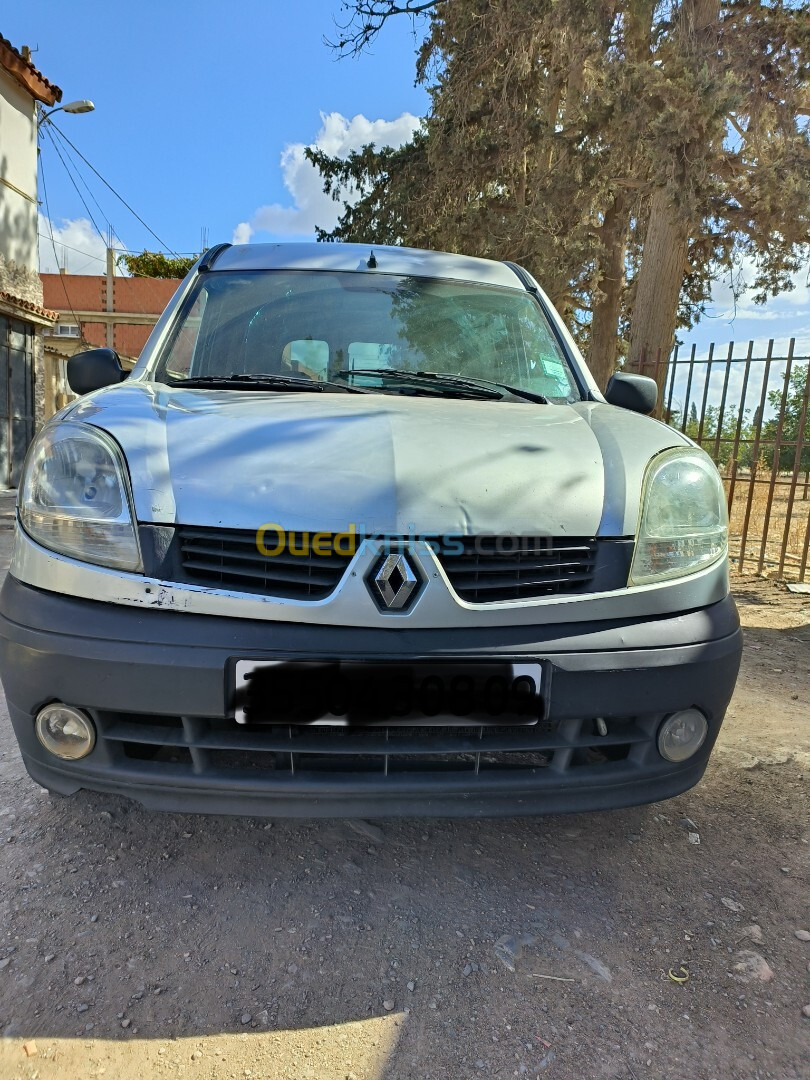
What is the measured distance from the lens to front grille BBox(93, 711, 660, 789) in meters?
1.58

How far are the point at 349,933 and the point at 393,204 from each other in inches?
455

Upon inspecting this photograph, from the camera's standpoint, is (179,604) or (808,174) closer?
(179,604)

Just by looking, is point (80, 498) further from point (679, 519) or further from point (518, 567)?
point (679, 519)

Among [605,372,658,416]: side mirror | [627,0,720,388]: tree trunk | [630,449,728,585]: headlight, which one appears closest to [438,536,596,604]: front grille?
[630,449,728,585]: headlight

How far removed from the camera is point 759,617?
16.8 feet

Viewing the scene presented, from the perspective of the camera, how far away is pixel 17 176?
12062mm

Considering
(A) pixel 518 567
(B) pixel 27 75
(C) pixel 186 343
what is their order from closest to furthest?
(A) pixel 518 567, (C) pixel 186 343, (B) pixel 27 75

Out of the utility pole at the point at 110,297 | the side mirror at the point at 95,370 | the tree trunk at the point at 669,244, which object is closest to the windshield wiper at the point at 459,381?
the side mirror at the point at 95,370

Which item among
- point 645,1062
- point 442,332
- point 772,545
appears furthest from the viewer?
point 772,545

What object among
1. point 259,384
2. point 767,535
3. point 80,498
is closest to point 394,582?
point 80,498

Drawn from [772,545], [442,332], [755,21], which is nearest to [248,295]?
[442,332]

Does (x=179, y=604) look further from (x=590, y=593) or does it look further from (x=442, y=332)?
(x=442, y=332)

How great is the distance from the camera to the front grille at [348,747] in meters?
1.58

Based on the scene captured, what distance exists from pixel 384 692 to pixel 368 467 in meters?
0.51
